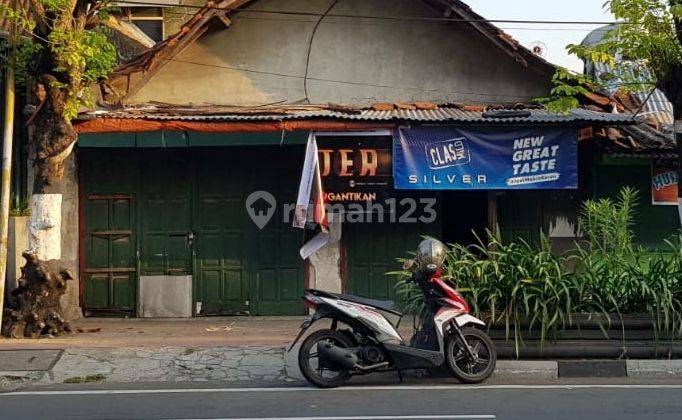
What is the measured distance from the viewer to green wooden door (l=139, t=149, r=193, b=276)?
12.5 m

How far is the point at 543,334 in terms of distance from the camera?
28.1ft

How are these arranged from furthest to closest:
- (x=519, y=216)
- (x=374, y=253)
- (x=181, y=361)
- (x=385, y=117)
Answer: (x=519, y=216) → (x=374, y=253) → (x=385, y=117) → (x=181, y=361)

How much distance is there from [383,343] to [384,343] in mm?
10

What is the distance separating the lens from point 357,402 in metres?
7.26

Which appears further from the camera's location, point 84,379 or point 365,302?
point 84,379

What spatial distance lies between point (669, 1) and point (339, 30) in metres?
5.39

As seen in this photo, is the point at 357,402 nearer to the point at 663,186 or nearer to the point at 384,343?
the point at 384,343

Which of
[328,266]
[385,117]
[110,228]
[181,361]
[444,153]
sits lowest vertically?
[181,361]

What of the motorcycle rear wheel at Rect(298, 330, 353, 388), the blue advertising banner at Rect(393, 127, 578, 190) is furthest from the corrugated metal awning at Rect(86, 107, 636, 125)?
the motorcycle rear wheel at Rect(298, 330, 353, 388)

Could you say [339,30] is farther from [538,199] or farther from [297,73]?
[538,199]

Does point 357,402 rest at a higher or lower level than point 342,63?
lower

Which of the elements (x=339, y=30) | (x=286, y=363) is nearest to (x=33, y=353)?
(x=286, y=363)

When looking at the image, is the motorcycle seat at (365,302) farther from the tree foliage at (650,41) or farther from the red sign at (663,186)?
the red sign at (663,186)

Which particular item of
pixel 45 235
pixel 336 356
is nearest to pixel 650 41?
pixel 336 356
